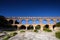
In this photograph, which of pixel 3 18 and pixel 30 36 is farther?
pixel 3 18

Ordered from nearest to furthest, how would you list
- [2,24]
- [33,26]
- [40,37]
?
[40,37] < [2,24] < [33,26]

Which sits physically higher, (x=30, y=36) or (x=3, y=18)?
(x=3, y=18)

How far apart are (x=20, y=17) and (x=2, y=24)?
15.8 meters

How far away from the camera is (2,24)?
8450 centimetres

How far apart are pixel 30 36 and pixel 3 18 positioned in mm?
70503

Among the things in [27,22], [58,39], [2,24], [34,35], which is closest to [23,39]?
[34,35]

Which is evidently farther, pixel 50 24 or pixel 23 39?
pixel 50 24

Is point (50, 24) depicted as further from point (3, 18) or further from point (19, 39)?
point (19, 39)

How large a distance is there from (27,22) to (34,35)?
69109mm

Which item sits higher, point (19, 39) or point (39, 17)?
point (39, 17)

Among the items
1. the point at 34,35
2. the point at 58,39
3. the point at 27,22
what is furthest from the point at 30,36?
the point at 27,22

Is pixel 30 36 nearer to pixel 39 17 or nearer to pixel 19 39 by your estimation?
pixel 19 39

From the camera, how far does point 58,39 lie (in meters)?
24.0

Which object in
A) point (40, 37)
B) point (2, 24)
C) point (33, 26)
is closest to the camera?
point (40, 37)
